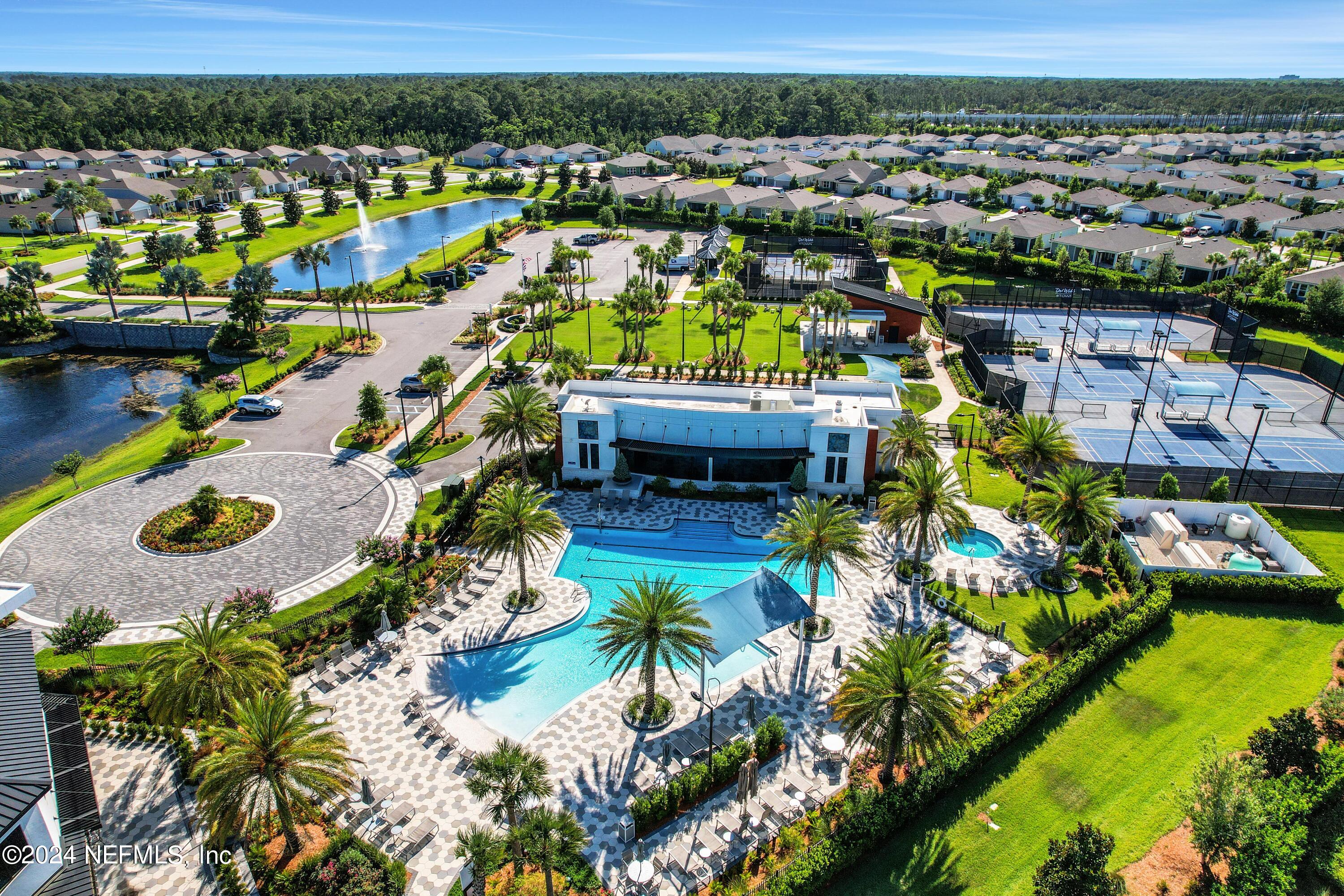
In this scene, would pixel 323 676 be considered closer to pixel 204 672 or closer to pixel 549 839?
pixel 204 672

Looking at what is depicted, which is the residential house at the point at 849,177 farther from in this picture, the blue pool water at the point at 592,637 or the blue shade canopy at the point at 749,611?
the blue shade canopy at the point at 749,611

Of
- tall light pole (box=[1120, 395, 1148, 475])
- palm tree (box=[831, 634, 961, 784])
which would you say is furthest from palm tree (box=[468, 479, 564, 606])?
tall light pole (box=[1120, 395, 1148, 475])

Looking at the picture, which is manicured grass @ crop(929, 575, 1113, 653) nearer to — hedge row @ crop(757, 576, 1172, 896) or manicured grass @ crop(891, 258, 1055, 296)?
hedge row @ crop(757, 576, 1172, 896)

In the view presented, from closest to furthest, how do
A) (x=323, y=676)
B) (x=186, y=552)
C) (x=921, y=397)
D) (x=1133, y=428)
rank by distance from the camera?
(x=323, y=676)
(x=186, y=552)
(x=1133, y=428)
(x=921, y=397)

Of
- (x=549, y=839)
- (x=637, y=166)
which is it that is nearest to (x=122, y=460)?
(x=549, y=839)

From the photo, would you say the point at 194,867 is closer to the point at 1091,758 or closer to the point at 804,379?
the point at 1091,758

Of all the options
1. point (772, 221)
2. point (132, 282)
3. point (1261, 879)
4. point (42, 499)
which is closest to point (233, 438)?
point (42, 499)
